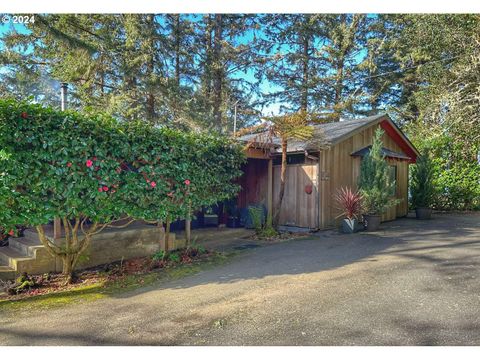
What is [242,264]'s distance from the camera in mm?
5293

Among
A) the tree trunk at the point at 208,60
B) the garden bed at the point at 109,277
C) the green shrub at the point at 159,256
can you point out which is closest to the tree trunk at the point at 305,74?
the tree trunk at the point at 208,60

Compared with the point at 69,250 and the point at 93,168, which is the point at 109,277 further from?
the point at 93,168

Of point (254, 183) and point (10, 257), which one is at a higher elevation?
point (254, 183)

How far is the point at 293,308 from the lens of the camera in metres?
3.36

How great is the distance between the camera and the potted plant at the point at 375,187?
26.9ft

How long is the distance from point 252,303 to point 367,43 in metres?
18.8

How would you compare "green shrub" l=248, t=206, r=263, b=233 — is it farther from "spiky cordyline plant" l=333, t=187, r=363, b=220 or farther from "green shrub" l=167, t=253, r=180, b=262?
"green shrub" l=167, t=253, r=180, b=262

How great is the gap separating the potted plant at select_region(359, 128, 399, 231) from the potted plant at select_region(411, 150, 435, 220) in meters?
3.43

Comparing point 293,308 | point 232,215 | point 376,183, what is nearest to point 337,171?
point 376,183

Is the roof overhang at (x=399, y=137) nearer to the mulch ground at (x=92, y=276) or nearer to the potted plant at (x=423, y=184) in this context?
the potted plant at (x=423, y=184)

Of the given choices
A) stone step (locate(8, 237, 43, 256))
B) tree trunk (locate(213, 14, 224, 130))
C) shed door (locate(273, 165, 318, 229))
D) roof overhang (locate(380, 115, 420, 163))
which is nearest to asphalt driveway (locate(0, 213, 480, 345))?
stone step (locate(8, 237, 43, 256))

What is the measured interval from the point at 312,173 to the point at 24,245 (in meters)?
6.76

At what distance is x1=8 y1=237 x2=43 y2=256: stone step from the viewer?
16.1 feet

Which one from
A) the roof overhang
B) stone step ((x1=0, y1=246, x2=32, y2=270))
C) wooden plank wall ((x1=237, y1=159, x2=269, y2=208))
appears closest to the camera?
stone step ((x1=0, y1=246, x2=32, y2=270))
